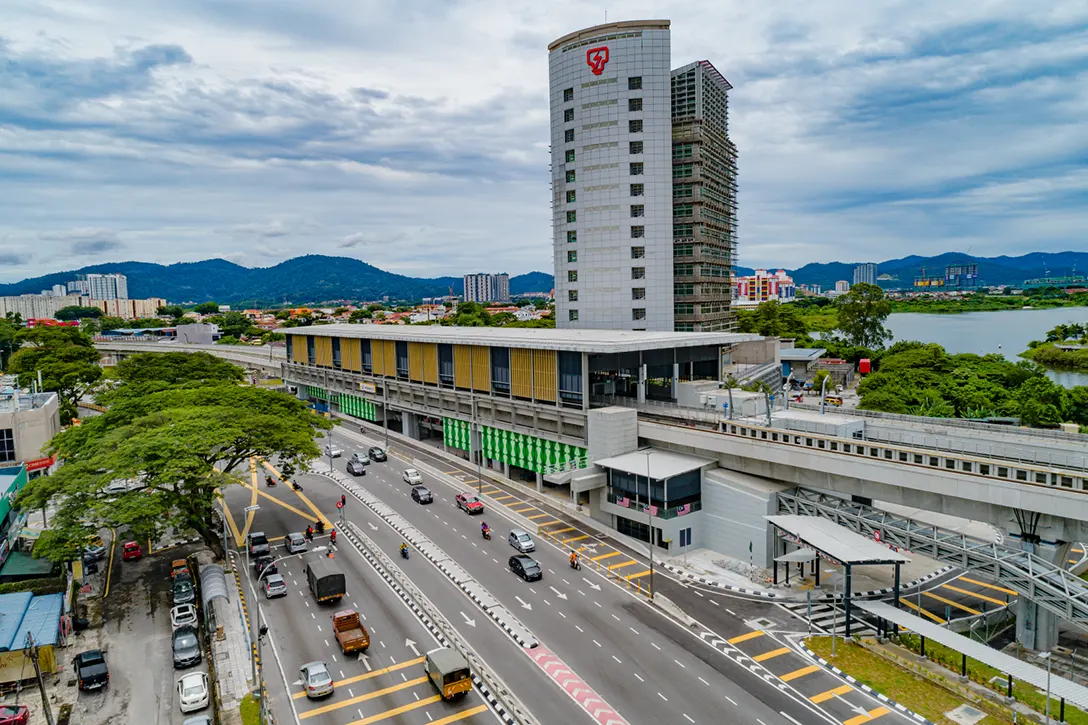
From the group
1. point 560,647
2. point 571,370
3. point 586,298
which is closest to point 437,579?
point 560,647

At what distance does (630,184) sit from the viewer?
318 ft

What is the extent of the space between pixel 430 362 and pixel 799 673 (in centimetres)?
6517

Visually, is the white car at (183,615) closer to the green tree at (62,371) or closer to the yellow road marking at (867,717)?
the yellow road marking at (867,717)

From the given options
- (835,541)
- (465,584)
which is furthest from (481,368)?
(835,541)

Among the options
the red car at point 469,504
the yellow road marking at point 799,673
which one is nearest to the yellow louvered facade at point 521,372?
the red car at point 469,504

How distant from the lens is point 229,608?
47594 millimetres

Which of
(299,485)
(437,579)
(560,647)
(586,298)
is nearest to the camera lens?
(560,647)

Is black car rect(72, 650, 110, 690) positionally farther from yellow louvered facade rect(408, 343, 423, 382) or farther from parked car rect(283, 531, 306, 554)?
yellow louvered facade rect(408, 343, 423, 382)

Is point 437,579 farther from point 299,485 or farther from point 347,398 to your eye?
point 347,398

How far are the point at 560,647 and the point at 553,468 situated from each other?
29.4m

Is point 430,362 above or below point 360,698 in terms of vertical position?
above

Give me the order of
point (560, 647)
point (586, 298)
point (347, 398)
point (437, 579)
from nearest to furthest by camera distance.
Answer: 1. point (560, 647)
2. point (437, 579)
3. point (586, 298)
4. point (347, 398)

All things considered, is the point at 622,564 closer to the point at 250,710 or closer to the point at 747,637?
the point at 747,637

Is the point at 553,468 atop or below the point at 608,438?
below
